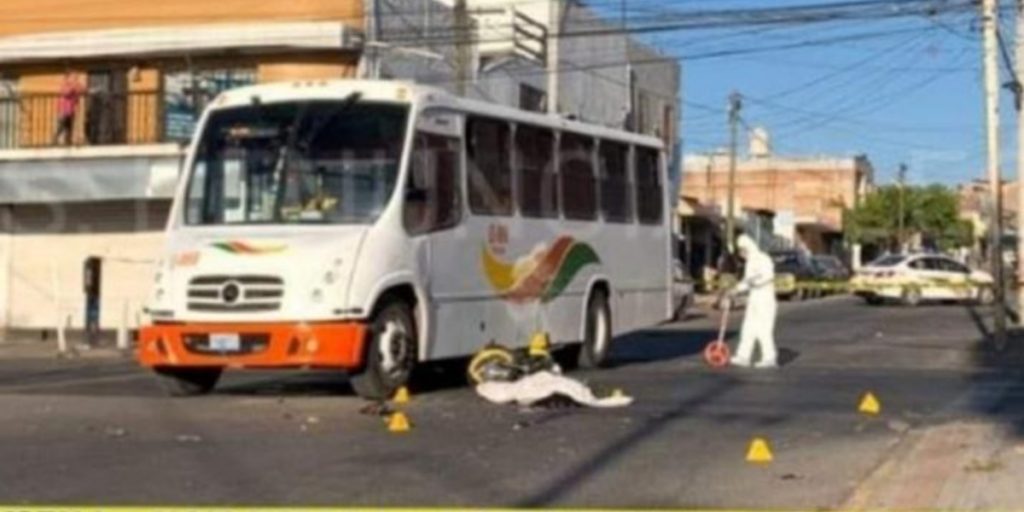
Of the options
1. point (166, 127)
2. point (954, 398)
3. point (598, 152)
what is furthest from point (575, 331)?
point (166, 127)

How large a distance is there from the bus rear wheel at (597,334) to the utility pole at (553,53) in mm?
17980

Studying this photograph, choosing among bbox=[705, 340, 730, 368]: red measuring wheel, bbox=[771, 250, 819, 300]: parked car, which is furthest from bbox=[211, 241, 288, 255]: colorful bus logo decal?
bbox=[771, 250, 819, 300]: parked car

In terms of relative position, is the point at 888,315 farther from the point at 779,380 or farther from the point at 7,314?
the point at 779,380

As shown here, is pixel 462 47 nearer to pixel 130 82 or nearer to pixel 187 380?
pixel 130 82

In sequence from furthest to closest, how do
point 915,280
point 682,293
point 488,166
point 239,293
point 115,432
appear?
point 915,280
point 682,293
point 488,166
point 239,293
point 115,432

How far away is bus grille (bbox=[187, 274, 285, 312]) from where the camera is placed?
15.8 meters

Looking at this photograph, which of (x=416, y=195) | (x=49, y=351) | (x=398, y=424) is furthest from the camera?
(x=49, y=351)

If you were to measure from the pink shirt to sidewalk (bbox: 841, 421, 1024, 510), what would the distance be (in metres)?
22.2

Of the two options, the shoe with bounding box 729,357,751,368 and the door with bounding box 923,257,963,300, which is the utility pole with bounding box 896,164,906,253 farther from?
the shoe with bounding box 729,357,751,368

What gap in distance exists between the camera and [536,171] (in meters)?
20.0

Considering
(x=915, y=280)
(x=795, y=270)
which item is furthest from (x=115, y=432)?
(x=795, y=270)

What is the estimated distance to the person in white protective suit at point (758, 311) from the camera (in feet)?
71.0

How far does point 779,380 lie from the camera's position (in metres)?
19.5

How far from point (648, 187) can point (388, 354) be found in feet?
26.8
